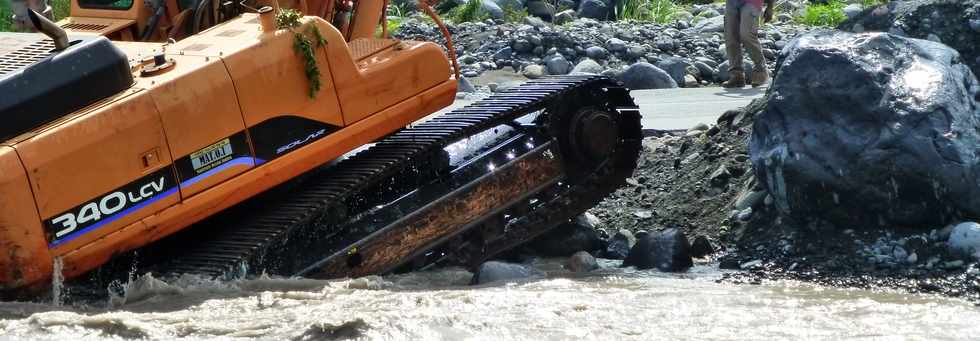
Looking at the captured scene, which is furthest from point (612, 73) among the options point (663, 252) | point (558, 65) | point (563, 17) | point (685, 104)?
point (663, 252)

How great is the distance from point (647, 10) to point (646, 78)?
22.7 ft

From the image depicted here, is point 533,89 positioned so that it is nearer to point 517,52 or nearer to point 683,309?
point 683,309

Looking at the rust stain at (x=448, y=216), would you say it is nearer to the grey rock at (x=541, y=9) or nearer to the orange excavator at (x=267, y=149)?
the orange excavator at (x=267, y=149)

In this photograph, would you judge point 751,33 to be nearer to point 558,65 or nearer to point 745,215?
point 558,65

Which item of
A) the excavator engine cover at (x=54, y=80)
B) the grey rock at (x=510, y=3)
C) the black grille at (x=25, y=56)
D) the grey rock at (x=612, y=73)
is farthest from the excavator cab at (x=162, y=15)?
the grey rock at (x=510, y=3)

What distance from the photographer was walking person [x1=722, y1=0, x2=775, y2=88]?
47.6 ft

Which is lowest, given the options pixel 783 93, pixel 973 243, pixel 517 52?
pixel 517 52

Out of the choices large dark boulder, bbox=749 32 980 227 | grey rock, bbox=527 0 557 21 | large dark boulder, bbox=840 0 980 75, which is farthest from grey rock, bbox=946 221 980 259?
grey rock, bbox=527 0 557 21

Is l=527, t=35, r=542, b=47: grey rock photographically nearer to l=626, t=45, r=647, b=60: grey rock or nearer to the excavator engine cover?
l=626, t=45, r=647, b=60: grey rock

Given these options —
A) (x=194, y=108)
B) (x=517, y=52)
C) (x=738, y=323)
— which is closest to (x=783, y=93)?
(x=738, y=323)

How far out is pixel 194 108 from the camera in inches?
295

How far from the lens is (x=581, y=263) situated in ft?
29.6

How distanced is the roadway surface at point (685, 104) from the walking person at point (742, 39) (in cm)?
14

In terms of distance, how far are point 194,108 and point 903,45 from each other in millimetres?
4416
